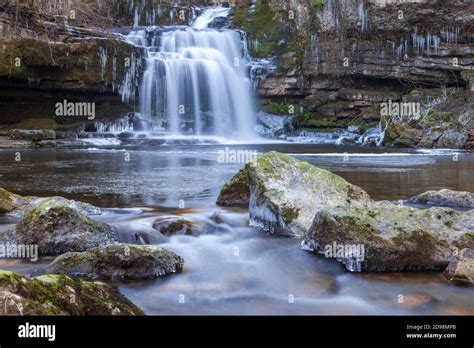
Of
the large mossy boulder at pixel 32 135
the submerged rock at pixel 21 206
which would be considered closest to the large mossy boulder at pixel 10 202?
the submerged rock at pixel 21 206

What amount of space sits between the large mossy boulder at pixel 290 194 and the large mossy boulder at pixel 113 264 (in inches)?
74.1

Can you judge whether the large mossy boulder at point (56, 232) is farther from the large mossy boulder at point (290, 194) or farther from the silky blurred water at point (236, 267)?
the large mossy boulder at point (290, 194)

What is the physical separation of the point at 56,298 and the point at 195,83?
2584 centimetres

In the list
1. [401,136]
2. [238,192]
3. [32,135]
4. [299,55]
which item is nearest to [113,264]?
[238,192]

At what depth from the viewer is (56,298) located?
2646mm

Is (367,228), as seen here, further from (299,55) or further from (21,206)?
(299,55)

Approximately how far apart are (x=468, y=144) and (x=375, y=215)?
17.7m

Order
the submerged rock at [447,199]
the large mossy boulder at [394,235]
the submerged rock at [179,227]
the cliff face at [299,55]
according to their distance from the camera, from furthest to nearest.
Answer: the cliff face at [299,55] < the submerged rock at [447,199] < the submerged rock at [179,227] < the large mossy boulder at [394,235]

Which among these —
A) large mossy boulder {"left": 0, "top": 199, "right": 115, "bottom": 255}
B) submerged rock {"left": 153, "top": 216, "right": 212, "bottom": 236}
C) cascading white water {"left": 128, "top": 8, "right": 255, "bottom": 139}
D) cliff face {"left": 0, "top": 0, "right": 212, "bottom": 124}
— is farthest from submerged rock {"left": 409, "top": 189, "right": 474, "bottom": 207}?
cascading white water {"left": 128, "top": 8, "right": 255, "bottom": 139}

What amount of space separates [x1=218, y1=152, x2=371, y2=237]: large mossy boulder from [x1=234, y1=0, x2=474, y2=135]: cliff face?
2256 centimetres

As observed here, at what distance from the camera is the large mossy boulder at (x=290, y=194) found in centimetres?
582

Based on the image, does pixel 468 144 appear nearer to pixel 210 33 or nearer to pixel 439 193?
pixel 439 193

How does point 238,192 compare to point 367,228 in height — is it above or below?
below

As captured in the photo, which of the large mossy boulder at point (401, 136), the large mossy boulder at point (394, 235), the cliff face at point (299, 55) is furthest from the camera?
the cliff face at point (299, 55)
